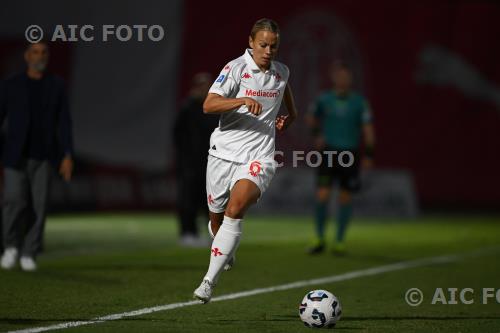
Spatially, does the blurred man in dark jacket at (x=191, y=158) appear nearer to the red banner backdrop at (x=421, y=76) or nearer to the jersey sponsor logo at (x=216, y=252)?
the jersey sponsor logo at (x=216, y=252)

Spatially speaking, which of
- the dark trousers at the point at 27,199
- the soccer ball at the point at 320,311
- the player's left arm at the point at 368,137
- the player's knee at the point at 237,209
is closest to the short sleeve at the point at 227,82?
the player's knee at the point at 237,209

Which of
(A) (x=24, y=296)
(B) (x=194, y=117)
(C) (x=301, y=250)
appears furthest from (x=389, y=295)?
(B) (x=194, y=117)

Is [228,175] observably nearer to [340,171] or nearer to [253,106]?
[253,106]

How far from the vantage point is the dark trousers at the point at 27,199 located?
9.52 m

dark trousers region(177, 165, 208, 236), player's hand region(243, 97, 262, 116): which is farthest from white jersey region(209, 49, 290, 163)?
dark trousers region(177, 165, 208, 236)

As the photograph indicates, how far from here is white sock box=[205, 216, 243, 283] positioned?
681 cm

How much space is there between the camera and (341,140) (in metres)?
12.5

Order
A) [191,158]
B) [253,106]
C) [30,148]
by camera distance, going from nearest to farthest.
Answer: [253,106], [30,148], [191,158]

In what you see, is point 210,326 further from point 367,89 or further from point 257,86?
point 367,89

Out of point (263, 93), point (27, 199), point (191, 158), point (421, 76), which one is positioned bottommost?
point (27, 199)

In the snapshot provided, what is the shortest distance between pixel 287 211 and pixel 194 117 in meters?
7.74

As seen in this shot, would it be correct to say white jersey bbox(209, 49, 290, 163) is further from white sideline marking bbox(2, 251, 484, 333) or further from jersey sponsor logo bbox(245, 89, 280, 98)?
white sideline marking bbox(2, 251, 484, 333)

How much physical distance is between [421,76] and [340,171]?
968 centimetres

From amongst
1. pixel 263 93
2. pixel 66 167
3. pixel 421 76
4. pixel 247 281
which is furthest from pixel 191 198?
pixel 421 76
